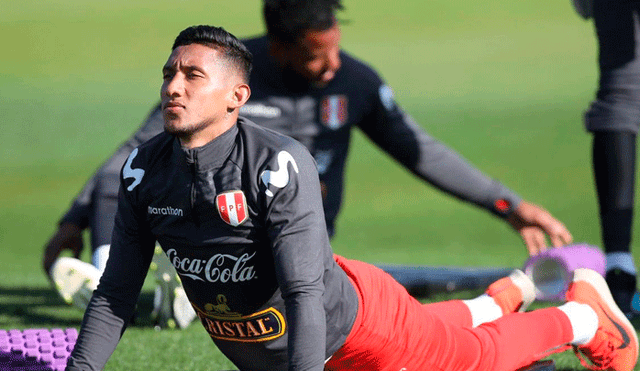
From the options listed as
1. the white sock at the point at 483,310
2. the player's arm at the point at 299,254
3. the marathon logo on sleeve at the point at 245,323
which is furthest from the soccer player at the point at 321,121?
the player's arm at the point at 299,254

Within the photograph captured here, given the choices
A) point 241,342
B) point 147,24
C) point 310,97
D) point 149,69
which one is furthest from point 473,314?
point 147,24

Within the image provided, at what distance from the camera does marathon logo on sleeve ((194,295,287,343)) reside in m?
2.87

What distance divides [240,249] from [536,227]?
219 centimetres

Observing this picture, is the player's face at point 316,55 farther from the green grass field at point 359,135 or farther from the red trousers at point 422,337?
the red trousers at point 422,337

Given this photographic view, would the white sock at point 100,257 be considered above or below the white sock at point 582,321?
below

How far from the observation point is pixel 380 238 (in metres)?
8.22

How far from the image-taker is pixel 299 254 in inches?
104

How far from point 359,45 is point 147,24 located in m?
5.62

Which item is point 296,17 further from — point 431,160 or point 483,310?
point 483,310

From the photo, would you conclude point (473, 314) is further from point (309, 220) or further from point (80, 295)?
point (80, 295)

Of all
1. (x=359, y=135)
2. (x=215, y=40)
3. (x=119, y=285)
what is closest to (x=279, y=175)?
(x=215, y=40)

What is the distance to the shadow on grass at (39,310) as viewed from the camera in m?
4.69

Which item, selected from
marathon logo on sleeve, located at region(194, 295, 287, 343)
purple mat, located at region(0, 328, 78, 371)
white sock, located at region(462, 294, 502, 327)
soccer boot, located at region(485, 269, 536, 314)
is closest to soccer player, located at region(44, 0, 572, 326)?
soccer boot, located at region(485, 269, 536, 314)

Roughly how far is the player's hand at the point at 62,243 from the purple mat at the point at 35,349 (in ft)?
4.33
